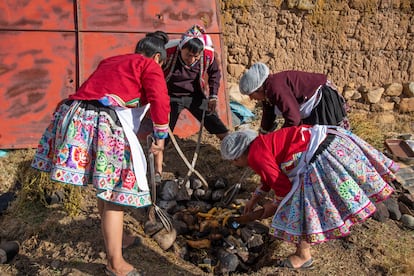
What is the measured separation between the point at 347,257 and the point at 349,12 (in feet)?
13.5

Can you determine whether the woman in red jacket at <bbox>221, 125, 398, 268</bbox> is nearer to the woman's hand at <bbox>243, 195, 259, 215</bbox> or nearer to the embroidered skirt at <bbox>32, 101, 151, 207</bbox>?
the woman's hand at <bbox>243, 195, 259, 215</bbox>

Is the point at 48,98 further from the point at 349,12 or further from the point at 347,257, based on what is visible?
the point at 349,12

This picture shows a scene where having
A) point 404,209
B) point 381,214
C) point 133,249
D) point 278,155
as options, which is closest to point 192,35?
point 278,155

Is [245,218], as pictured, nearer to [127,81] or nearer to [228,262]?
[228,262]

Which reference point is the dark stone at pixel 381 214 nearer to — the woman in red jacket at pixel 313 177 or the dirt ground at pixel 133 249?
the dirt ground at pixel 133 249

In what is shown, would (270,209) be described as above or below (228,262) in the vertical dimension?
above

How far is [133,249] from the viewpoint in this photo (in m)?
2.99

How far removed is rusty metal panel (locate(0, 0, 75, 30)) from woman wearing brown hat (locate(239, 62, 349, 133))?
2592 millimetres

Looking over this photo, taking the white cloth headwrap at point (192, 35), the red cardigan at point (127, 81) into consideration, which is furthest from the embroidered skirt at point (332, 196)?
the white cloth headwrap at point (192, 35)

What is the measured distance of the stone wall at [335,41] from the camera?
5590mm

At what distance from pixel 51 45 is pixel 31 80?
46 centimetres

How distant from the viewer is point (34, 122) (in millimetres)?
4480

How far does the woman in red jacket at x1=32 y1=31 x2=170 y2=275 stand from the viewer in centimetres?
232

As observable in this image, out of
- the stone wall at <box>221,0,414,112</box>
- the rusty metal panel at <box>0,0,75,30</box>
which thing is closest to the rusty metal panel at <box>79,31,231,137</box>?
the rusty metal panel at <box>0,0,75,30</box>
